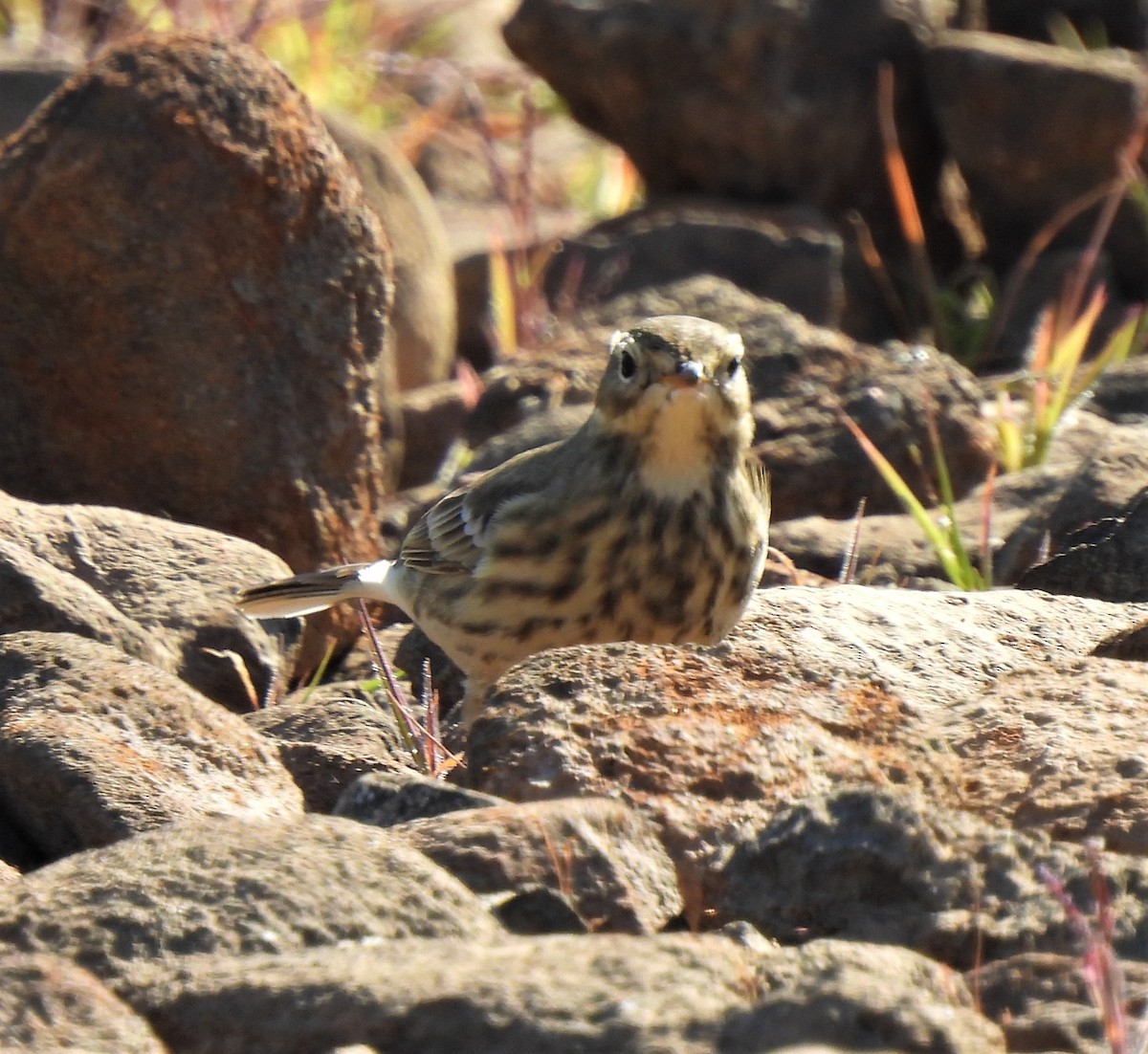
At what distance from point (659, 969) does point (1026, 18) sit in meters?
8.94

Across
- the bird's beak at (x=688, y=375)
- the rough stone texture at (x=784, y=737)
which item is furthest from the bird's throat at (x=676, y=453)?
the rough stone texture at (x=784, y=737)

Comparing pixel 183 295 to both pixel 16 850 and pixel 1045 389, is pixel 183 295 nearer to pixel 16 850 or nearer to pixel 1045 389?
pixel 16 850

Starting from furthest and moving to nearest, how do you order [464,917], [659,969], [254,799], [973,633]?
[973,633], [254,799], [464,917], [659,969]

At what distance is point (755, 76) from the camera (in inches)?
395

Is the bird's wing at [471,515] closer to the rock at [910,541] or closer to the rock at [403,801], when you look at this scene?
the rock at [910,541]

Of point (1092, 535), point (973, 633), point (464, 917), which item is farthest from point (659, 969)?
point (1092, 535)

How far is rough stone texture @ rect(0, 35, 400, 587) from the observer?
20.2 ft

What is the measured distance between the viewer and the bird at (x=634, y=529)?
Answer: 512 centimetres

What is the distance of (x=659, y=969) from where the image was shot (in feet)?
9.05

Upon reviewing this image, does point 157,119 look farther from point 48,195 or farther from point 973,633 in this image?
point 973,633

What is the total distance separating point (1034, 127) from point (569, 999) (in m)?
7.60

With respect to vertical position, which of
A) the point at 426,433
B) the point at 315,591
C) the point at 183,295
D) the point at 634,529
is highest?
the point at 183,295

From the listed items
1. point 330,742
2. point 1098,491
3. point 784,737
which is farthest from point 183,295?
point 784,737

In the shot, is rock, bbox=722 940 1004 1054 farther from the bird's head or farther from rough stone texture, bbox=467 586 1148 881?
the bird's head
